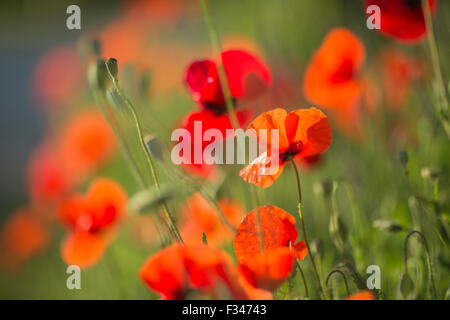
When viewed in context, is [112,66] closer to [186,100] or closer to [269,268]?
[269,268]

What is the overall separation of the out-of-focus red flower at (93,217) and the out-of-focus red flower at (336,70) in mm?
383

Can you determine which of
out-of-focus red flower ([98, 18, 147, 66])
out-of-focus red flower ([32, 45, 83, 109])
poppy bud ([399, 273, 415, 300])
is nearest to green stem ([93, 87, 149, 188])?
poppy bud ([399, 273, 415, 300])

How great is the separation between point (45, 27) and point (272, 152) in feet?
6.46

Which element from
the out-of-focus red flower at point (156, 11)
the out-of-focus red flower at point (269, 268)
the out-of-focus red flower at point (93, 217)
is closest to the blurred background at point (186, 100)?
the out-of-focus red flower at point (156, 11)

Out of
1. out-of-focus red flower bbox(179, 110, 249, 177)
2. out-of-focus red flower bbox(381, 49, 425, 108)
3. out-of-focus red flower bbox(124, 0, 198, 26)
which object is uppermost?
out-of-focus red flower bbox(124, 0, 198, 26)

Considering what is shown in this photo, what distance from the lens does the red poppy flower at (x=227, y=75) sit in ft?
1.93

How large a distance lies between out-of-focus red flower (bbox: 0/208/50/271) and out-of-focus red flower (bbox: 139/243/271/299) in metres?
1.01

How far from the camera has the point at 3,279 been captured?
1.38 m

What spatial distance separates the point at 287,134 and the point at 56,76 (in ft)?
6.36

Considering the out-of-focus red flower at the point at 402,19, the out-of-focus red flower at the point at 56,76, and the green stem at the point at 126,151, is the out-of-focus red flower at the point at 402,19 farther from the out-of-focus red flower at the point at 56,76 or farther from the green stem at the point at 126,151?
the out-of-focus red flower at the point at 56,76

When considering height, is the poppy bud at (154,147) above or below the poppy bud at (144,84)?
below

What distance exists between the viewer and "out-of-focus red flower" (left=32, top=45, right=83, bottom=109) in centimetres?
217

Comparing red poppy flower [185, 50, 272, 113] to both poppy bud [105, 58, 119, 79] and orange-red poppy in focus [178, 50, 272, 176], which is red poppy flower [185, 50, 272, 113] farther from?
poppy bud [105, 58, 119, 79]

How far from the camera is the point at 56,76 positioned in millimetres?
2211
